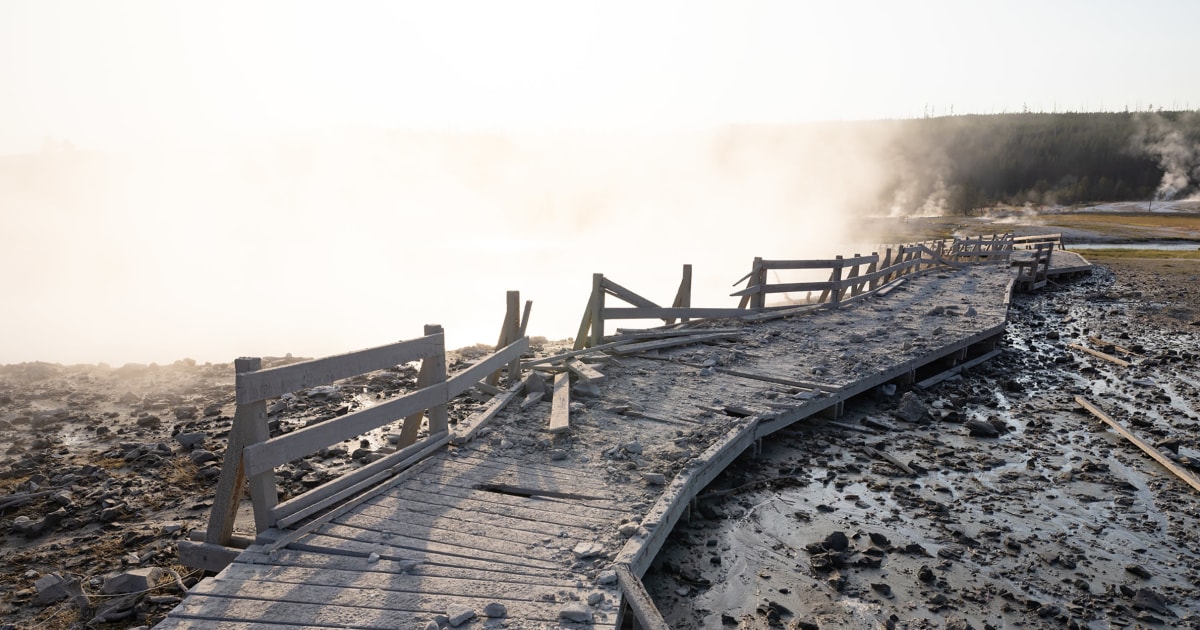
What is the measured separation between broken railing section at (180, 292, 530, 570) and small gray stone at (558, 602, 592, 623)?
6.98ft

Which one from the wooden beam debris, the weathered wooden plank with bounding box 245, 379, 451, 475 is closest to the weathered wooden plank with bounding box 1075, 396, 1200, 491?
the wooden beam debris

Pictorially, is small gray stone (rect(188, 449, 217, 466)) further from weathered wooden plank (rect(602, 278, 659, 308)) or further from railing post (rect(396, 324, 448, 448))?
weathered wooden plank (rect(602, 278, 659, 308))

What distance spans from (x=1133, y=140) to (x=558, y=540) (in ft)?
501

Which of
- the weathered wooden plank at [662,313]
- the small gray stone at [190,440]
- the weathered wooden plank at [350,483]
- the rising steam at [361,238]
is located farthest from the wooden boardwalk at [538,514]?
the rising steam at [361,238]

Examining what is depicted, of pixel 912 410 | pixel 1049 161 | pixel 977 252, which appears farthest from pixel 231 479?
pixel 1049 161

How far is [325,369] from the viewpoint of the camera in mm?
5215

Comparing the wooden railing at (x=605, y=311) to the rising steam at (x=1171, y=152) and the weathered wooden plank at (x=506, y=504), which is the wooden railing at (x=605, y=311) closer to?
the weathered wooden plank at (x=506, y=504)

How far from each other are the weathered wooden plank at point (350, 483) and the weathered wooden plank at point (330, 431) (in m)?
0.33

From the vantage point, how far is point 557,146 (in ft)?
264

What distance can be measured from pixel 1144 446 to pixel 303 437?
32.6ft

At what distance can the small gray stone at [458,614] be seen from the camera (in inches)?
154

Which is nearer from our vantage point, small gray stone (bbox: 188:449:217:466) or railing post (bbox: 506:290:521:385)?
small gray stone (bbox: 188:449:217:466)

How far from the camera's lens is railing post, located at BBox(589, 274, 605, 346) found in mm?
11391

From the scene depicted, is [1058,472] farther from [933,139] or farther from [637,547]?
[933,139]
